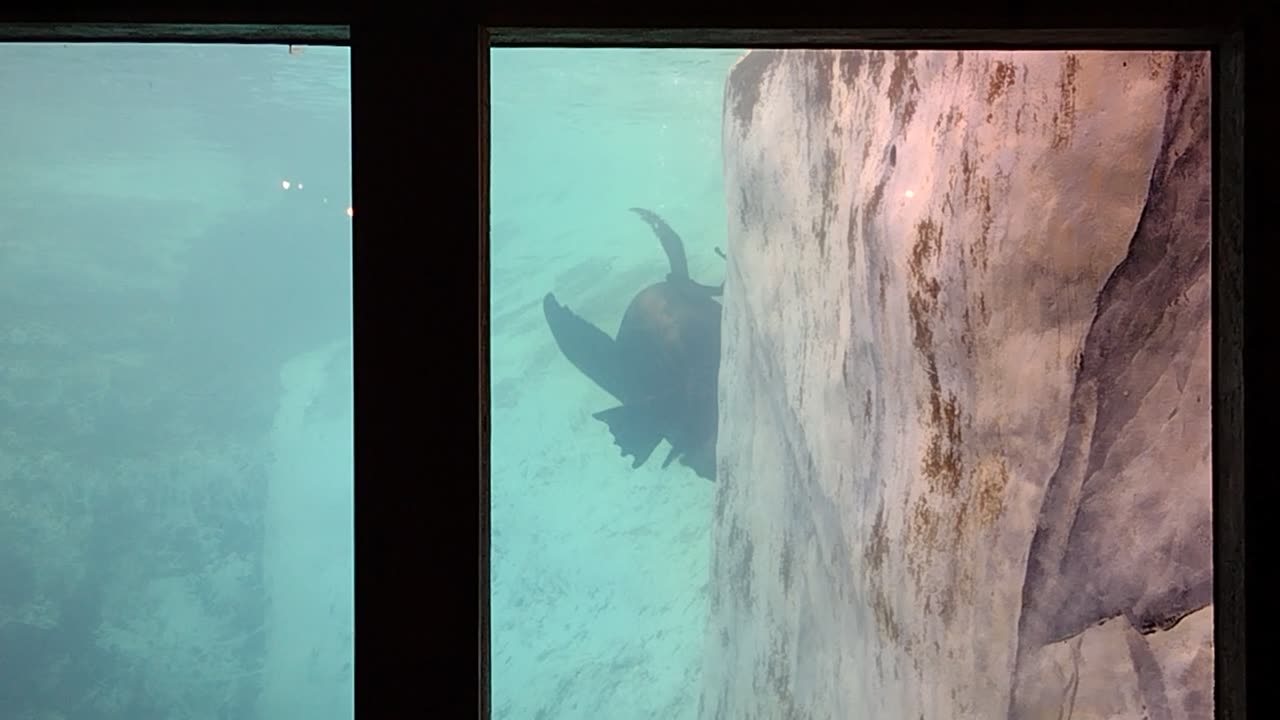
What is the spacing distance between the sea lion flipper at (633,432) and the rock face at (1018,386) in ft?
31.7

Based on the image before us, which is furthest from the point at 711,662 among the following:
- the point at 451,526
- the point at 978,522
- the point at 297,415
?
the point at 297,415

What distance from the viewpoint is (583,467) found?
125ft

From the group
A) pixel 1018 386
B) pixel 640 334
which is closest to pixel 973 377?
pixel 1018 386

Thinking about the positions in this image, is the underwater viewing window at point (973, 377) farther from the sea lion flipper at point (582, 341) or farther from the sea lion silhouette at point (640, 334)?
the sea lion flipper at point (582, 341)

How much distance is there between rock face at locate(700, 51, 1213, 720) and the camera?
102 inches

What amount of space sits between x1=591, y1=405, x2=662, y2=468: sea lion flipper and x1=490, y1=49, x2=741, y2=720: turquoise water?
31.7 feet

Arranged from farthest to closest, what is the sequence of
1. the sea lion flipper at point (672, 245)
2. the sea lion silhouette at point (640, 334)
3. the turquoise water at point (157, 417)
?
the turquoise water at point (157, 417) → the sea lion silhouette at point (640, 334) → the sea lion flipper at point (672, 245)

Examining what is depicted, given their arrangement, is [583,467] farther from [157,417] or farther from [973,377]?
[973,377]

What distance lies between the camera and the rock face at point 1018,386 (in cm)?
260

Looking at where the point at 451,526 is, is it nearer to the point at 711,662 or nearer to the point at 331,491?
the point at 711,662

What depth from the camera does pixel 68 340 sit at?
34.3 meters

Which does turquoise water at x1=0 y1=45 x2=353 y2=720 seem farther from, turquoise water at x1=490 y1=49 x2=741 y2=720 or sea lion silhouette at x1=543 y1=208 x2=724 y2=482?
sea lion silhouette at x1=543 y1=208 x2=724 y2=482

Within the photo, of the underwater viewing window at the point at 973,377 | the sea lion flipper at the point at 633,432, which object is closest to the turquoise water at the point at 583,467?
the sea lion flipper at the point at 633,432

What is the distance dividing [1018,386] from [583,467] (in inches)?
1393
